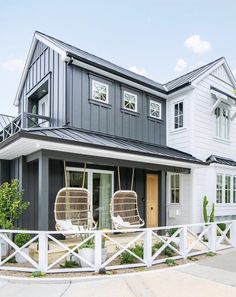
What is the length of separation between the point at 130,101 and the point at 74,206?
14.5ft

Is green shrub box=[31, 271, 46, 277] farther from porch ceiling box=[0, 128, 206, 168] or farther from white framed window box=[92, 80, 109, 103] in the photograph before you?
white framed window box=[92, 80, 109, 103]

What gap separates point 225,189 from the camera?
11578mm

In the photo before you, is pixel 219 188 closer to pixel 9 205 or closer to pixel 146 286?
pixel 146 286

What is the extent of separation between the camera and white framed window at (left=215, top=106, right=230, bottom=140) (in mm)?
12117

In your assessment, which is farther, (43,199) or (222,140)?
(222,140)

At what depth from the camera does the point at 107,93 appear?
9656 mm

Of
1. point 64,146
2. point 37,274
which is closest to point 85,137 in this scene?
point 64,146

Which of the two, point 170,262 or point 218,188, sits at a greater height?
point 218,188

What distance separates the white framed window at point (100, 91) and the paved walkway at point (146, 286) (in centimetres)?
566

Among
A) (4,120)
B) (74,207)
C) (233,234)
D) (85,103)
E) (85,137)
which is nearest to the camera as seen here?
(85,137)

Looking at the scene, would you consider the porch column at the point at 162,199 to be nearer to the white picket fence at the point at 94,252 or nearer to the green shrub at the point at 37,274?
the white picket fence at the point at 94,252

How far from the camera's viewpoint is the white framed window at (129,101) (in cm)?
1025

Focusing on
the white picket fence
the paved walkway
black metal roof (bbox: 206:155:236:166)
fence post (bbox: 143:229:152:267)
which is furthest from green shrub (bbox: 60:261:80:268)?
black metal roof (bbox: 206:155:236:166)

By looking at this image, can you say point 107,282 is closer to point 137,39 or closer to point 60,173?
point 60,173
